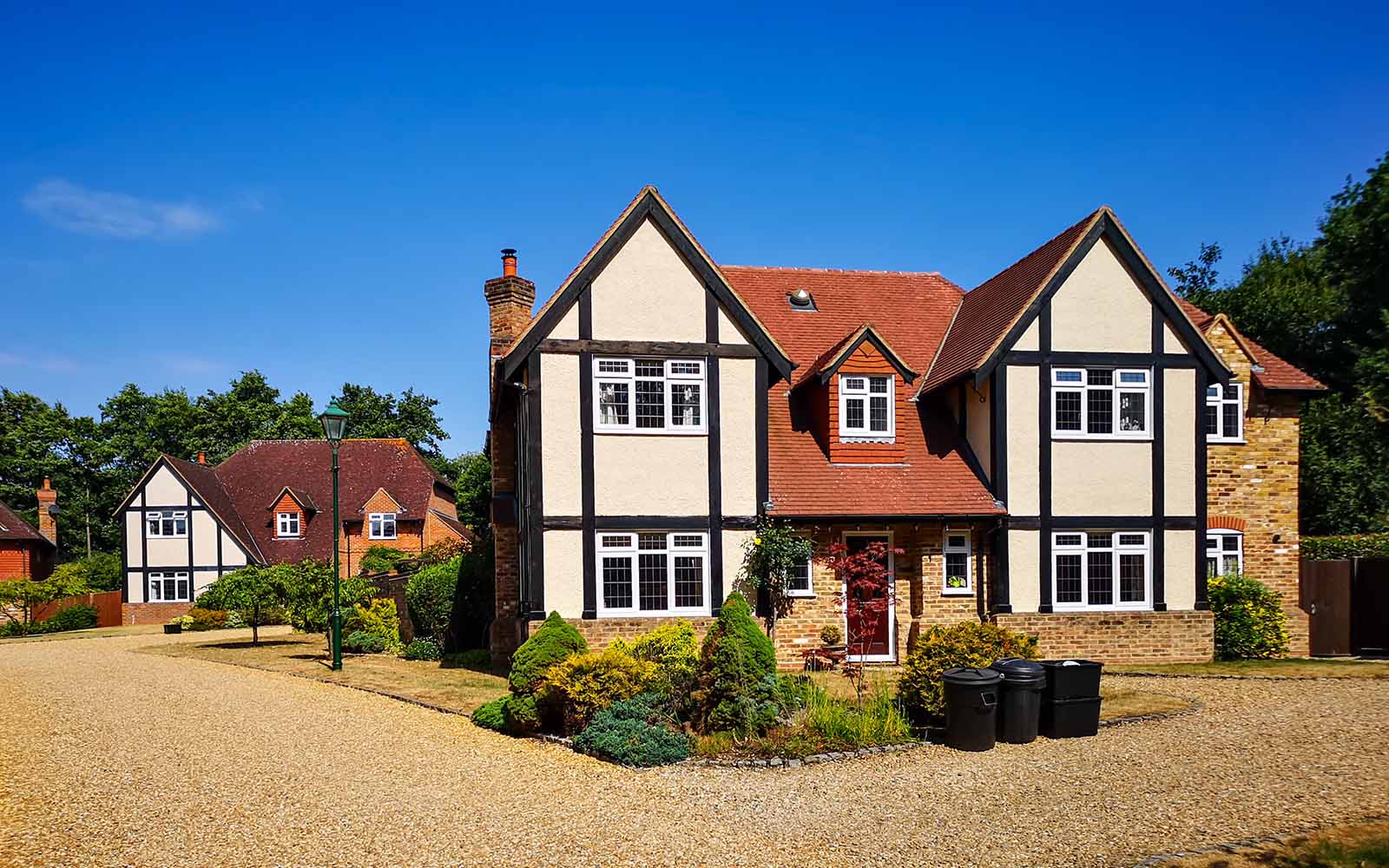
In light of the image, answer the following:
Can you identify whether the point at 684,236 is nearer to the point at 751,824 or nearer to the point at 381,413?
the point at 751,824

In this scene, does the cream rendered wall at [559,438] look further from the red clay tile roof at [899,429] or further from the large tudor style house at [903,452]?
the red clay tile roof at [899,429]

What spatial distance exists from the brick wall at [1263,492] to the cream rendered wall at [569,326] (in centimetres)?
1492

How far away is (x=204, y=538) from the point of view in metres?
45.0

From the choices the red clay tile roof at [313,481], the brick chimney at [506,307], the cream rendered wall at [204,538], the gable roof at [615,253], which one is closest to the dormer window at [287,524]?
the red clay tile roof at [313,481]

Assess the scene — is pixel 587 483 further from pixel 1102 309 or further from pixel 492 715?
pixel 1102 309

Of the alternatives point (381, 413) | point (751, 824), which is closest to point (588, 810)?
point (751, 824)

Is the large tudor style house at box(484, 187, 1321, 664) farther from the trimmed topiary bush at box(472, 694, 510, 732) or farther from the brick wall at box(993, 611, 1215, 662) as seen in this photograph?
the trimmed topiary bush at box(472, 694, 510, 732)

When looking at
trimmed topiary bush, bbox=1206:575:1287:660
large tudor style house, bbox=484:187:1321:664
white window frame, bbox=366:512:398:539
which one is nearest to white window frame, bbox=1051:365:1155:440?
large tudor style house, bbox=484:187:1321:664

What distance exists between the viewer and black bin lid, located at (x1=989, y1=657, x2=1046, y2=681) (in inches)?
519

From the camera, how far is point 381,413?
8381 cm

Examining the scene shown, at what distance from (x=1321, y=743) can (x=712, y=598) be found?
10117 millimetres

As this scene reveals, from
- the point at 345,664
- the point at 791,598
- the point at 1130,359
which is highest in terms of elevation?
the point at 1130,359

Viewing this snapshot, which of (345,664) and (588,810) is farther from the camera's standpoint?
(345,664)

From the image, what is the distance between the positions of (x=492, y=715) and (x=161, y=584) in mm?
37246
